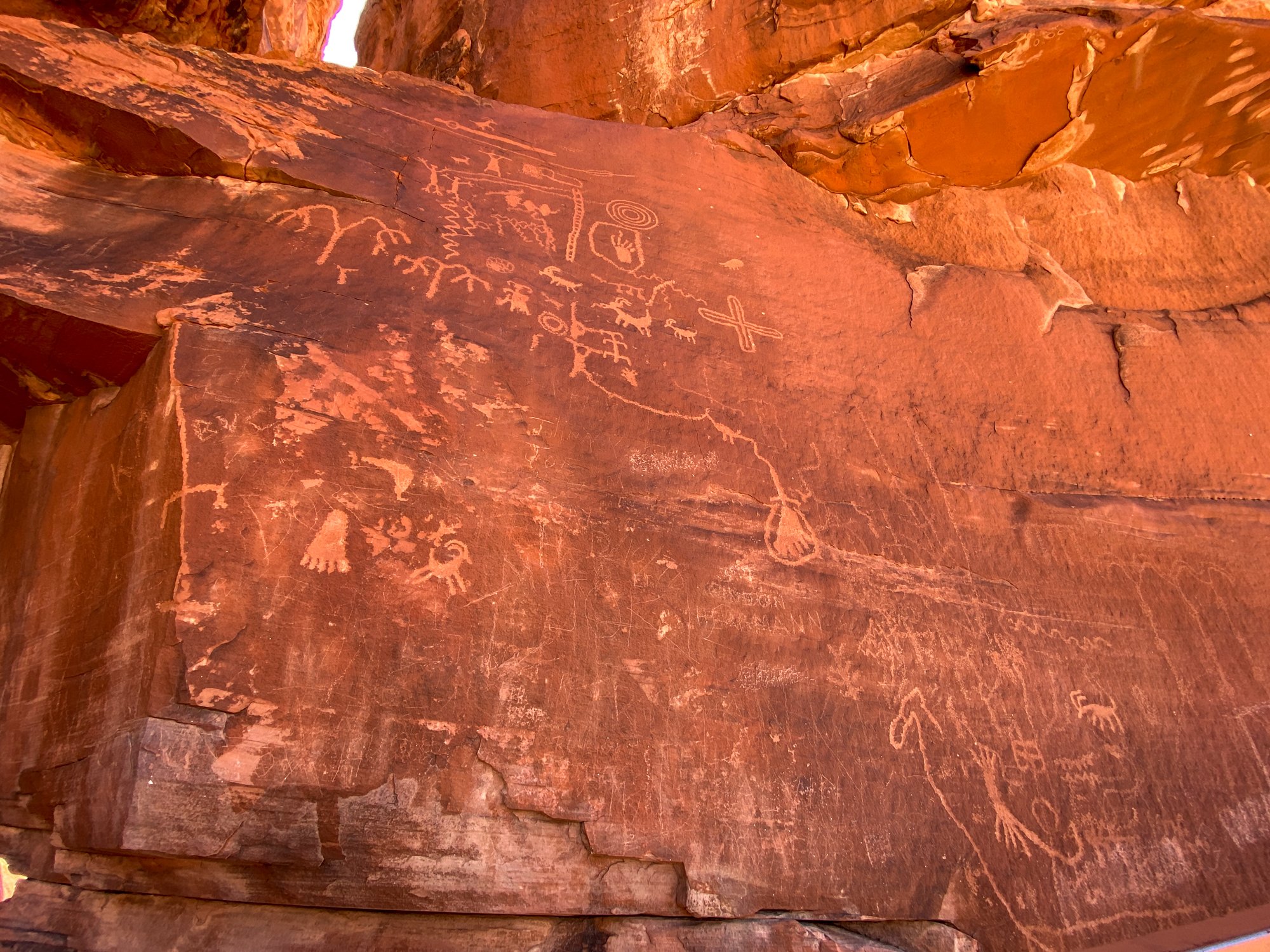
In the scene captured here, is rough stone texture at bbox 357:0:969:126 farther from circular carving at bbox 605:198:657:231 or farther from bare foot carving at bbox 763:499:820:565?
bare foot carving at bbox 763:499:820:565

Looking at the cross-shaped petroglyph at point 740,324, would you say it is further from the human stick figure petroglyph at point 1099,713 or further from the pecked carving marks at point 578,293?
the human stick figure petroglyph at point 1099,713

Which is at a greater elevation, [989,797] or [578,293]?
[578,293]

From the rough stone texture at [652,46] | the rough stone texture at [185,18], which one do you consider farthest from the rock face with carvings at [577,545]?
the rough stone texture at [185,18]

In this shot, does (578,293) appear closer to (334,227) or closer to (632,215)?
(632,215)

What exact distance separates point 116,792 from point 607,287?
223 cm

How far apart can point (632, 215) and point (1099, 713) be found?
2.60m

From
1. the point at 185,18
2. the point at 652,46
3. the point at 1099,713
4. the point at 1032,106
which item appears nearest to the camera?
the point at 1099,713

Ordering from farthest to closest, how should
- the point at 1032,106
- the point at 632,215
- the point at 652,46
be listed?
the point at 652,46 → the point at 1032,106 → the point at 632,215

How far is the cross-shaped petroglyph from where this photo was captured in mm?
3275

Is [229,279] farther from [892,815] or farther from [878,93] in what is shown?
[878,93]

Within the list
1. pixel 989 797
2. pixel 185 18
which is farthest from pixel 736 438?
pixel 185 18

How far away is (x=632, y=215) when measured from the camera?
11.4ft

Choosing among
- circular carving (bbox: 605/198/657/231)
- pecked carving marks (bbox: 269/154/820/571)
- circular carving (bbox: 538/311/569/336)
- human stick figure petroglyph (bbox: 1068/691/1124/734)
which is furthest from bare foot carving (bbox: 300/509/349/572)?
human stick figure petroglyph (bbox: 1068/691/1124/734)

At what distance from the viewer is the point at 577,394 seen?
9.11 ft
